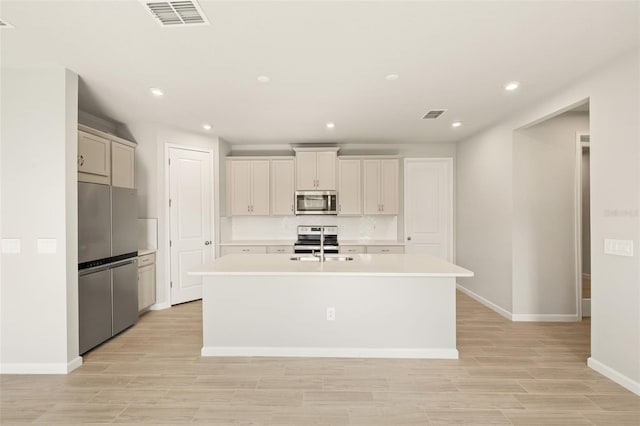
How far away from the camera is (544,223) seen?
4.00 metres

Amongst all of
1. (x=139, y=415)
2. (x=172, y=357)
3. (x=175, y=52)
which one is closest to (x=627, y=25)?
(x=175, y=52)

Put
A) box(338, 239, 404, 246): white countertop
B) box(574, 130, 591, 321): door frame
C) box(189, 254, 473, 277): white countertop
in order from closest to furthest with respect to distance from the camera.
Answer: box(189, 254, 473, 277): white countertop
box(574, 130, 591, 321): door frame
box(338, 239, 404, 246): white countertop

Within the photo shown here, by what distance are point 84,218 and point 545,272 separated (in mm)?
5220

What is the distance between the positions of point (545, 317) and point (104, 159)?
5637 mm

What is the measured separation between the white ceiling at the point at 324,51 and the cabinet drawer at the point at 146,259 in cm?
189

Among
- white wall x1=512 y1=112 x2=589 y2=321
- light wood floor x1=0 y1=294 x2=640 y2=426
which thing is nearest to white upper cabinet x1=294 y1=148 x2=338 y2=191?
white wall x1=512 y1=112 x2=589 y2=321

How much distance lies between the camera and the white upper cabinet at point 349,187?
551 centimetres

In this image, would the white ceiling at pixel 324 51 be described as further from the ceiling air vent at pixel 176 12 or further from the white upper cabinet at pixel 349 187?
the white upper cabinet at pixel 349 187

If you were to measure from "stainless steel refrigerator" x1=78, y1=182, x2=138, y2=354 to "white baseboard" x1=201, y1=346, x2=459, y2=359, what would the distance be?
1161 millimetres

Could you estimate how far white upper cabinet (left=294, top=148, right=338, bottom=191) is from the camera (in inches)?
215

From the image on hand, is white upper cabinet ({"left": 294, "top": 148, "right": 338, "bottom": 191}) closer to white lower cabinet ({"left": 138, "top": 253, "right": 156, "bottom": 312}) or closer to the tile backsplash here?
the tile backsplash

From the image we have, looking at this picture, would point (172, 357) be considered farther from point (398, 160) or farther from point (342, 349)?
point (398, 160)

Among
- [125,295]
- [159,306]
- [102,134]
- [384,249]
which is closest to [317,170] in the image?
[384,249]

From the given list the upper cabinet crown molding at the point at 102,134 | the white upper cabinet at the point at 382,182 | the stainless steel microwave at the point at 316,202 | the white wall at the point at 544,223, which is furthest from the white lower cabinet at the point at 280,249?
the white wall at the point at 544,223
